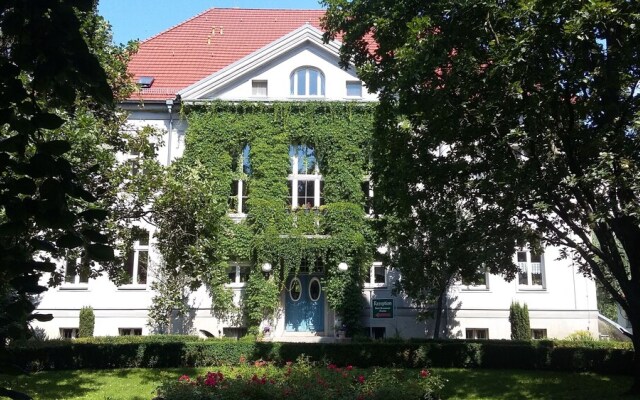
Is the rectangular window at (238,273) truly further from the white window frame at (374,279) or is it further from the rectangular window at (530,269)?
the rectangular window at (530,269)

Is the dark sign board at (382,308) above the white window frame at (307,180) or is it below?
below

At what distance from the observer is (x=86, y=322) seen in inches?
880

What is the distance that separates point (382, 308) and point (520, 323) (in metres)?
5.53

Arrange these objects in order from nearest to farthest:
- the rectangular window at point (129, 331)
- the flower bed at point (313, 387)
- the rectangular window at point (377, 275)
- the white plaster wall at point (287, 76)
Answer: the flower bed at point (313, 387)
the rectangular window at point (129, 331)
the rectangular window at point (377, 275)
the white plaster wall at point (287, 76)

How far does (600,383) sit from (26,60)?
14.1m

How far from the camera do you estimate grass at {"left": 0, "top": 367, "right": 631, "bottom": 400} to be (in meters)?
11.9

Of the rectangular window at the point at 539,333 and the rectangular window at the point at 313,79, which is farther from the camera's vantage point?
the rectangular window at the point at 313,79

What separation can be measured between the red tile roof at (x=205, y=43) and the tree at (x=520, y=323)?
16.1 metres

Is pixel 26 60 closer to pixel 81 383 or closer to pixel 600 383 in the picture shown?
pixel 81 383

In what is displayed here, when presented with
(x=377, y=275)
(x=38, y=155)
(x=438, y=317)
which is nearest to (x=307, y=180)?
(x=377, y=275)

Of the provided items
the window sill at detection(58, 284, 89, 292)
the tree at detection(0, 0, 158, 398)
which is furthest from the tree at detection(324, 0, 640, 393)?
the window sill at detection(58, 284, 89, 292)

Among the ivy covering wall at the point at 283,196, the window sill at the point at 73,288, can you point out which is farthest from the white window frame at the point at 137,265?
the ivy covering wall at the point at 283,196

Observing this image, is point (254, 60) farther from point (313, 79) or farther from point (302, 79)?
point (313, 79)

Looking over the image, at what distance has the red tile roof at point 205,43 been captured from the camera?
27047 mm
